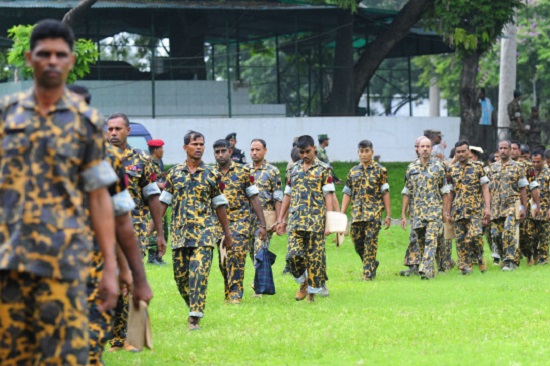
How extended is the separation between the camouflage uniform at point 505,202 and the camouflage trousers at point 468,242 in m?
0.91

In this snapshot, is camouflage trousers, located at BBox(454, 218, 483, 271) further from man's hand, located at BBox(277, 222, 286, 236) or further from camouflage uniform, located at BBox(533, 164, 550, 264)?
man's hand, located at BBox(277, 222, 286, 236)

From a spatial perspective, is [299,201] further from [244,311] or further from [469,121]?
[469,121]

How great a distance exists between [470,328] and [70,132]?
7.53 m

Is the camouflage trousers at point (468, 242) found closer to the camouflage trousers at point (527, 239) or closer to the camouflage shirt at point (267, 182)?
the camouflage trousers at point (527, 239)

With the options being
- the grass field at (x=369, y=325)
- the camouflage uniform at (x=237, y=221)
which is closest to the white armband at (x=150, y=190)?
the grass field at (x=369, y=325)

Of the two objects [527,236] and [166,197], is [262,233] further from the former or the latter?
[527,236]

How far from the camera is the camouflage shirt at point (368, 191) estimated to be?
20203 mm

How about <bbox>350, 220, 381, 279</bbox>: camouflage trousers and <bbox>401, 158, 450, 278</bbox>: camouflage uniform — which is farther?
<bbox>401, 158, 450, 278</bbox>: camouflage uniform

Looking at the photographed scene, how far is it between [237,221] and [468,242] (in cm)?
562

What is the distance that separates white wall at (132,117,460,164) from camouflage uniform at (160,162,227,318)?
74.5 ft

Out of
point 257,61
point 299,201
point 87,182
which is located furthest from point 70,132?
point 257,61

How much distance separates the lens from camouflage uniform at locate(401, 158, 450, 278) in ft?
67.2

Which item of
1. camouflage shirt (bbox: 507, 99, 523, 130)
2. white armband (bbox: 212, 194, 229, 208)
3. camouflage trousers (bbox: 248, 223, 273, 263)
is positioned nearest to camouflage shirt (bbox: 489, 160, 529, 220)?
camouflage trousers (bbox: 248, 223, 273, 263)

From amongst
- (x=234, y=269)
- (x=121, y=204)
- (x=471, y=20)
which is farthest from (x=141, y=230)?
(x=471, y=20)
